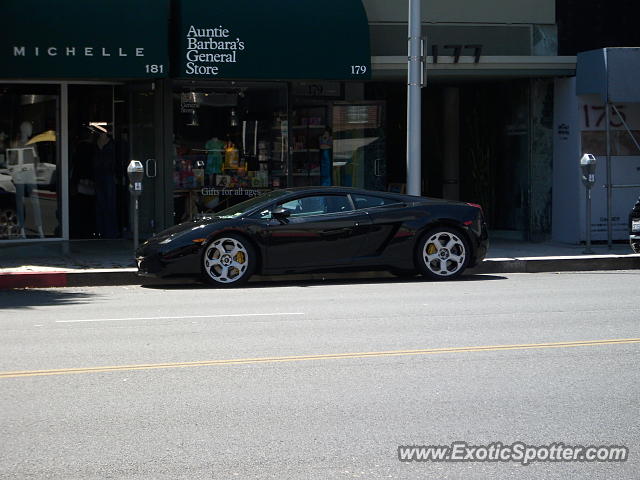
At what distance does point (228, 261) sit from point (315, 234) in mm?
1215

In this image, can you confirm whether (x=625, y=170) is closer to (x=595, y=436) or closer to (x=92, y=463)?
(x=595, y=436)

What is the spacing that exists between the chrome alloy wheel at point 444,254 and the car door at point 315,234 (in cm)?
99

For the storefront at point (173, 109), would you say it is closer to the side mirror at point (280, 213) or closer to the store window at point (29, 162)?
the store window at point (29, 162)

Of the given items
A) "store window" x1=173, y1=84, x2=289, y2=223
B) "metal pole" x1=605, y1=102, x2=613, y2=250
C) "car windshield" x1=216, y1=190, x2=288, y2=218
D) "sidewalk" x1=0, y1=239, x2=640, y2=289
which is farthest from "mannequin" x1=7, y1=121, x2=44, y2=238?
"metal pole" x1=605, y1=102, x2=613, y2=250

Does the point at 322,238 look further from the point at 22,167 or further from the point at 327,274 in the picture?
the point at 22,167

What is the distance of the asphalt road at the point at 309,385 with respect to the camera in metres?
5.82

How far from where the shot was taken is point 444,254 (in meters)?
14.8

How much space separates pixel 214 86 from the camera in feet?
61.8

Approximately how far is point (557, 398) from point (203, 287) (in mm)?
7757

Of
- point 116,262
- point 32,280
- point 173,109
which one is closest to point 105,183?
point 173,109

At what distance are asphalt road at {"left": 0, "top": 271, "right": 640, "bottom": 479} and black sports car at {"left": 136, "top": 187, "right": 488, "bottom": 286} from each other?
1632 mm

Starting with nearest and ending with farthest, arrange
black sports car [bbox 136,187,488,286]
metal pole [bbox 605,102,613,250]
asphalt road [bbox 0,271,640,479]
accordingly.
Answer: asphalt road [bbox 0,271,640,479] < black sports car [bbox 136,187,488,286] < metal pole [bbox 605,102,613,250]

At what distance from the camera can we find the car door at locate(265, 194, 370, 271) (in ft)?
46.6

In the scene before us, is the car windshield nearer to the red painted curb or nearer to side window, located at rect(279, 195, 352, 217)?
side window, located at rect(279, 195, 352, 217)
